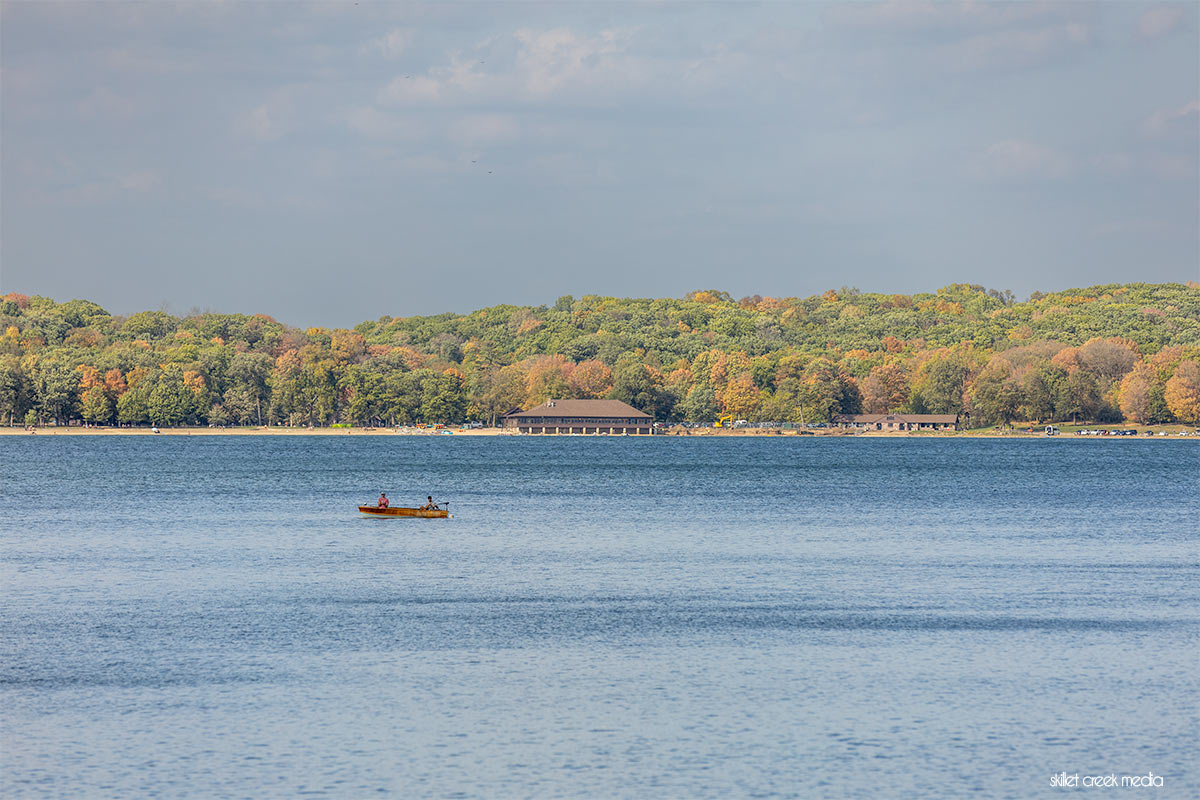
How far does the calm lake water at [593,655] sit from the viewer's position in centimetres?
1953

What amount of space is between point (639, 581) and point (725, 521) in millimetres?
20995

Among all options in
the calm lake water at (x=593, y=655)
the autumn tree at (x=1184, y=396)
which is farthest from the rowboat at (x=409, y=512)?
the autumn tree at (x=1184, y=396)

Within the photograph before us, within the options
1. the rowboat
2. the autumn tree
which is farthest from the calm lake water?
the autumn tree

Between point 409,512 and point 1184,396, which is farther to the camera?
point 1184,396

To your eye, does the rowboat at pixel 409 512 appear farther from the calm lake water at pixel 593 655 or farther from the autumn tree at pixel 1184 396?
the autumn tree at pixel 1184 396

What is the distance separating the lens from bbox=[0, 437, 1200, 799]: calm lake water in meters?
19.5

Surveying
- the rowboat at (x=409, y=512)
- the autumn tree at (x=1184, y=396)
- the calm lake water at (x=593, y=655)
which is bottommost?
the calm lake water at (x=593, y=655)

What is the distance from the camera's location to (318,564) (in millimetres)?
41656

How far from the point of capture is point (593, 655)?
88.2 feet

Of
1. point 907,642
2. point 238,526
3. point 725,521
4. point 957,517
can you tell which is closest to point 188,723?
point 907,642

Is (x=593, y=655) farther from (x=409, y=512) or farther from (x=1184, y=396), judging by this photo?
(x=1184, y=396)

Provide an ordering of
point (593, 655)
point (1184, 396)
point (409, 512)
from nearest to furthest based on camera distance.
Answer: point (593, 655)
point (409, 512)
point (1184, 396)

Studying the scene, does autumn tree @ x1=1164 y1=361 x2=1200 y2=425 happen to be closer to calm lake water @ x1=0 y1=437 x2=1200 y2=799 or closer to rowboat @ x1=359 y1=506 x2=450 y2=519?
calm lake water @ x1=0 y1=437 x2=1200 y2=799

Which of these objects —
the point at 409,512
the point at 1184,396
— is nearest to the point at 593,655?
the point at 409,512
